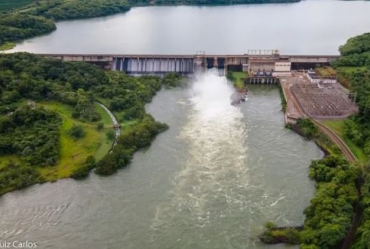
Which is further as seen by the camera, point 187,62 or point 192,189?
point 187,62

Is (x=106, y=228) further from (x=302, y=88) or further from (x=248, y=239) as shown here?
(x=302, y=88)

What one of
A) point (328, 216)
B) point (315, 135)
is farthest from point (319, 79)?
point (328, 216)

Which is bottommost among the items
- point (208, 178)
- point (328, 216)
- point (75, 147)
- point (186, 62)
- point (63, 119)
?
point (208, 178)

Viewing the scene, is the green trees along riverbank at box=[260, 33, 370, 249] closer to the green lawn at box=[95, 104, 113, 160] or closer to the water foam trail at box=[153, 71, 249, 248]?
the water foam trail at box=[153, 71, 249, 248]

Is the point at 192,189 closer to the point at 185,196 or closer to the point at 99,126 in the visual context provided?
the point at 185,196

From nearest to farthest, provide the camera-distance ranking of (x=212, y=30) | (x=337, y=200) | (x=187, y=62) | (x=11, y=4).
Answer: (x=337, y=200) < (x=187, y=62) < (x=212, y=30) < (x=11, y=4)

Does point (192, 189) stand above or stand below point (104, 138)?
below
